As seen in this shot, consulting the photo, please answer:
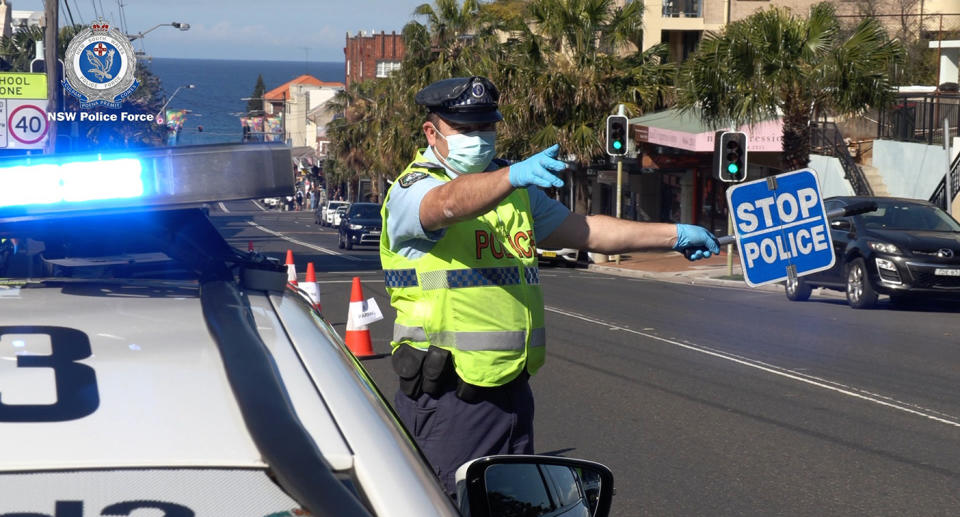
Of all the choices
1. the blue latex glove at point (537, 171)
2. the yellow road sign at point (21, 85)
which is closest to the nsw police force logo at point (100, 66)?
the yellow road sign at point (21, 85)

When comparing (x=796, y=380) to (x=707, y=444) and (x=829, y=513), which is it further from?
(x=829, y=513)

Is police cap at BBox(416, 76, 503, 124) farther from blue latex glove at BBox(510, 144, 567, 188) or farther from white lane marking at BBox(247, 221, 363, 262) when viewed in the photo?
white lane marking at BBox(247, 221, 363, 262)

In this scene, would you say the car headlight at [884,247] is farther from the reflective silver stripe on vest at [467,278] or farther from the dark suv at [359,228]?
the dark suv at [359,228]

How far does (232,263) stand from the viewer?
8.46ft

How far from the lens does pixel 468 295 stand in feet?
13.0

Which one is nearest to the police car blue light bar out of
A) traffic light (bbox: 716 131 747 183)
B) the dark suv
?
traffic light (bbox: 716 131 747 183)

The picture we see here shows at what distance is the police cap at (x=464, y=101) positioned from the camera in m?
3.99

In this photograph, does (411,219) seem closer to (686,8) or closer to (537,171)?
(537,171)

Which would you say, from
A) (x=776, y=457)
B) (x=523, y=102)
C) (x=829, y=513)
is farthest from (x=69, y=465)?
(x=523, y=102)

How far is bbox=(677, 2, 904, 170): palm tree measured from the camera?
2280cm

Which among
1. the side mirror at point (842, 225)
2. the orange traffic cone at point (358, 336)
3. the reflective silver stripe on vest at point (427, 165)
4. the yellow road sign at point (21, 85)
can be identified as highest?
the yellow road sign at point (21, 85)

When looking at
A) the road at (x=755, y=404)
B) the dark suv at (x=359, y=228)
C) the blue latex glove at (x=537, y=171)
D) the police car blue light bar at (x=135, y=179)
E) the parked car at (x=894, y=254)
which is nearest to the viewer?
the police car blue light bar at (x=135, y=179)

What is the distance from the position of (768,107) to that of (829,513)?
18.6m

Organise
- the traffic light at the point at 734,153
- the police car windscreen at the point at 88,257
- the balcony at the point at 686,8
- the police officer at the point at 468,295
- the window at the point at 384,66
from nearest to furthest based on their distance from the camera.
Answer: the police car windscreen at the point at 88,257, the police officer at the point at 468,295, the traffic light at the point at 734,153, the balcony at the point at 686,8, the window at the point at 384,66
